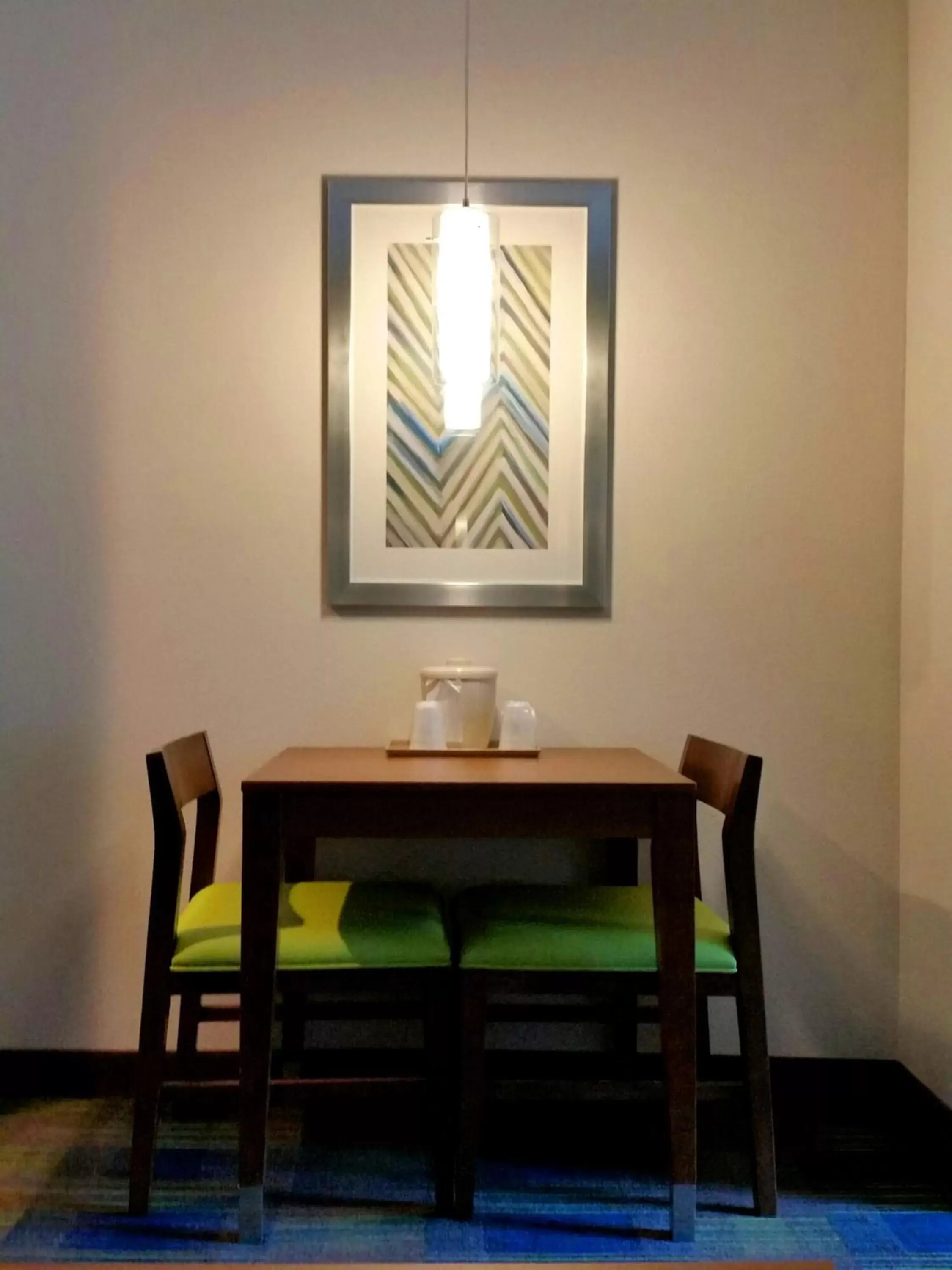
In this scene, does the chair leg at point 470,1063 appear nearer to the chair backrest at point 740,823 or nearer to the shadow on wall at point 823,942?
the chair backrest at point 740,823

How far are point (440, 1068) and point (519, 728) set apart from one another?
651 millimetres

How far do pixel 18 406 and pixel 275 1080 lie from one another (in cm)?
149

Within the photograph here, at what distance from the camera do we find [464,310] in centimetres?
194

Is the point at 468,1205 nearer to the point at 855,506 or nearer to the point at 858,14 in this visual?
the point at 855,506

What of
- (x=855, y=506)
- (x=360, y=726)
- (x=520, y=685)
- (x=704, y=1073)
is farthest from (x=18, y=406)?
(x=704, y=1073)

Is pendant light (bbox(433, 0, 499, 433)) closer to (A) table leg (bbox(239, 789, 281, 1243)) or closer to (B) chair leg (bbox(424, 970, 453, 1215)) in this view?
(A) table leg (bbox(239, 789, 281, 1243))

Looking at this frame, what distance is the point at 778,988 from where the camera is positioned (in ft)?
7.34

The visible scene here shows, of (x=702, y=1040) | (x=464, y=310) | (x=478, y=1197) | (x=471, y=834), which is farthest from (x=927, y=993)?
(x=464, y=310)

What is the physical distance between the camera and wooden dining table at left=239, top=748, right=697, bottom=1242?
1660 millimetres

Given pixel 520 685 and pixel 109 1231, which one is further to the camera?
pixel 520 685

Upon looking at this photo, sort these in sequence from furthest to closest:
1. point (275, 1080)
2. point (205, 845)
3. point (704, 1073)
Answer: point (205, 845) < point (704, 1073) < point (275, 1080)

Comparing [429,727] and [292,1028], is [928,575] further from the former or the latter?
[292,1028]

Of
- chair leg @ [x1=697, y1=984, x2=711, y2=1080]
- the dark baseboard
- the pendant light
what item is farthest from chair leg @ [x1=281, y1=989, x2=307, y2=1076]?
the pendant light

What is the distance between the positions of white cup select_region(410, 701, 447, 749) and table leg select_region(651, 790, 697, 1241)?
→ 0.50 m
